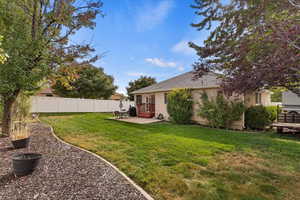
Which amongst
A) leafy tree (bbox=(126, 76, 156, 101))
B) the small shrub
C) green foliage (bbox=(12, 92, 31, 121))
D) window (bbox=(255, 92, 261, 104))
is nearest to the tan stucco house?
window (bbox=(255, 92, 261, 104))

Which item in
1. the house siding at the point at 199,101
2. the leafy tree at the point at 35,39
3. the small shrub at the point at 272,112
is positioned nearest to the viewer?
the leafy tree at the point at 35,39

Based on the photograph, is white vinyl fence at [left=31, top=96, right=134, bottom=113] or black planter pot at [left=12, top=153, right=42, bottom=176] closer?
black planter pot at [left=12, top=153, right=42, bottom=176]

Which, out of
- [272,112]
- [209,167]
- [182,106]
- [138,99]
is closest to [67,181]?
[209,167]

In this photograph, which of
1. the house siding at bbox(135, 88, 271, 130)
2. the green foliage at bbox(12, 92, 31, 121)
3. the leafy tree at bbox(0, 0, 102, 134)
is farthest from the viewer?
the house siding at bbox(135, 88, 271, 130)

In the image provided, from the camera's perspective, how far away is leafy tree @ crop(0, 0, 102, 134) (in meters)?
5.30

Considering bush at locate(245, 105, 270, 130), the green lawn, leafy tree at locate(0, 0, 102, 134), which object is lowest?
the green lawn

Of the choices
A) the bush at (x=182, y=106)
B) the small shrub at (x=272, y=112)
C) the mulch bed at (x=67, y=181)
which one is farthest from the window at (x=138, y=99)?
the mulch bed at (x=67, y=181)

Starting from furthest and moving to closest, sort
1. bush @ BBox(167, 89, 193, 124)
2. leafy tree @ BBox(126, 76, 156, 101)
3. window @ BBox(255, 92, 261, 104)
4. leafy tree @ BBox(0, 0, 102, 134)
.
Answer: leafy tree @ BBox(126, 76, 156, 101)
bush @ BBox(167, 89, 193, 124)
window @ BBox(255, 92, 261, 104)
leafy tree @ BBox(0, 0, 102, 134)

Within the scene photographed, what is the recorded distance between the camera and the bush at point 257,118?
872 centimetres

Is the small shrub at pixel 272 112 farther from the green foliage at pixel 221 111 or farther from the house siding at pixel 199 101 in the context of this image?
the green foliage at pixel 221 111

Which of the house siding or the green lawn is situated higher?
the house siding

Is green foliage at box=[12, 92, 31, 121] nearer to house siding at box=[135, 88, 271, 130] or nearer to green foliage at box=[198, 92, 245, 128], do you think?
house siding at box=[135, 88, 271, 130]

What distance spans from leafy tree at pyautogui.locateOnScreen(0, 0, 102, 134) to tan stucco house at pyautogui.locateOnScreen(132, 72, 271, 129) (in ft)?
22.8

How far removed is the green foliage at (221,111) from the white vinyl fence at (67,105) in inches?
598
